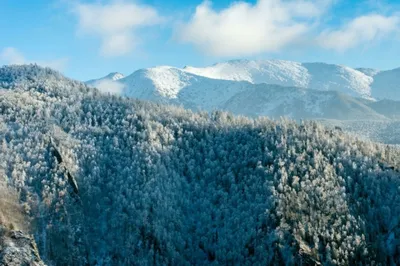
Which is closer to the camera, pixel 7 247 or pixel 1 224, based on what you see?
pixel 7 247

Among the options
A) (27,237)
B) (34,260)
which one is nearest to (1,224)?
(27,237)

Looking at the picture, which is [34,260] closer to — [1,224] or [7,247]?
[7,247]

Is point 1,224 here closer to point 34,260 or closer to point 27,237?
point 27,237

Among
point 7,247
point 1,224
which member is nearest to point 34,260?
A: point 7,247

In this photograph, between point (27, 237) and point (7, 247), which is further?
point (27, 237)

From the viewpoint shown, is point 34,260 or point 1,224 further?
point 1,224
